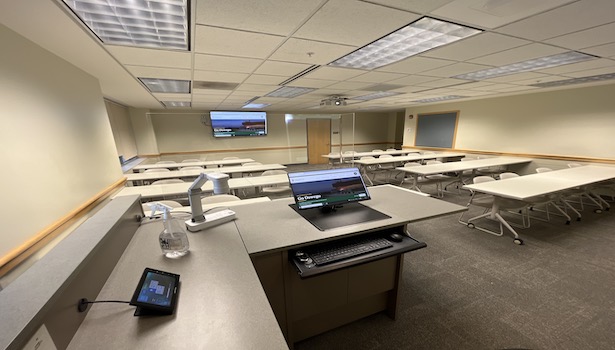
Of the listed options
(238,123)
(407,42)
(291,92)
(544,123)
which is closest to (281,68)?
(407,42)

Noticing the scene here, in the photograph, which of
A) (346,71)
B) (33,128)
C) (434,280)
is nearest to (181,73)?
(33,128)

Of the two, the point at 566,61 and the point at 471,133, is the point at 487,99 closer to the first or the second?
the point at 471,133

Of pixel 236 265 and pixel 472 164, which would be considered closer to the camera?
pixel 236 265

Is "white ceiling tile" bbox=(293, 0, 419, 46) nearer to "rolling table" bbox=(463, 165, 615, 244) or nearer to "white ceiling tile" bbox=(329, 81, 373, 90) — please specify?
"white ceiling tile" bbox=(329, 81, 373, 90)

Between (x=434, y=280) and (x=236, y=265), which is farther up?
(x=236, y=265)

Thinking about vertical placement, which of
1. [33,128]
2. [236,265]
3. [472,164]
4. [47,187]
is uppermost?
[33,128]

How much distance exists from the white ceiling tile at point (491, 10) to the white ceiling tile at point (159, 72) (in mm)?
2724

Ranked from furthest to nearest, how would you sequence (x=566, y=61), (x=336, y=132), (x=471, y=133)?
1. (x=336, y=132)
2. (x=471, y=133)
3. (x=566, y=61)

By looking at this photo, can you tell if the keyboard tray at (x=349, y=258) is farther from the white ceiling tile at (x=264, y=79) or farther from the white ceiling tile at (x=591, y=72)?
the white ceiling tile at (x=591, y=72)

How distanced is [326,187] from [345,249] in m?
0.45

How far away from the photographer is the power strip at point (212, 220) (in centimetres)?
135

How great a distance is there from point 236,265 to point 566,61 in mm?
4297

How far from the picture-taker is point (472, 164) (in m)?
4.95

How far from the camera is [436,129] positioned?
7465mm
